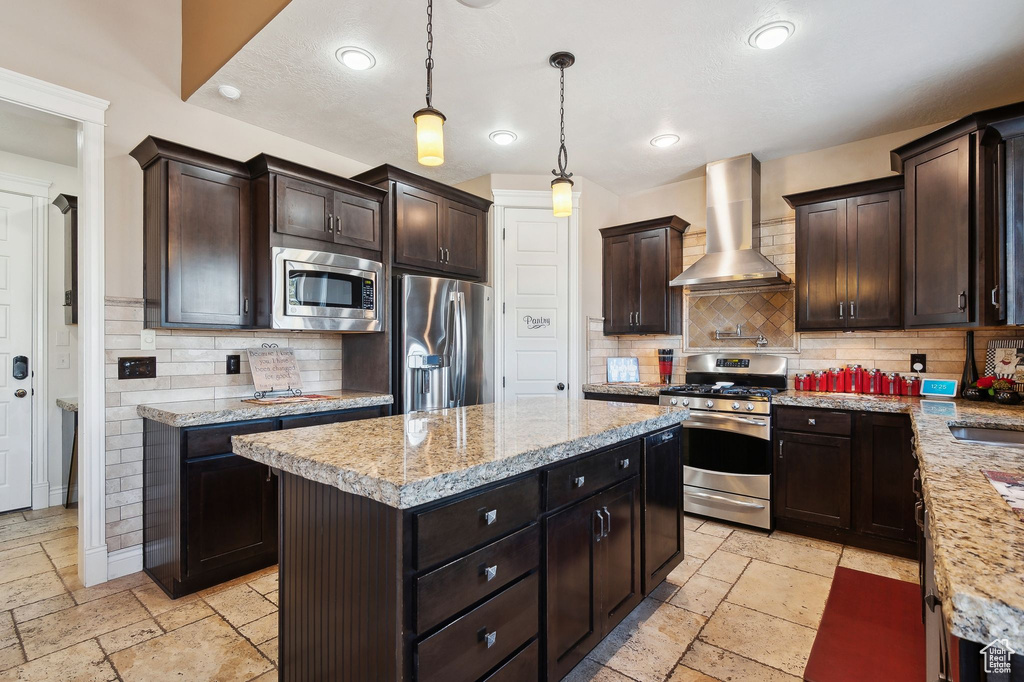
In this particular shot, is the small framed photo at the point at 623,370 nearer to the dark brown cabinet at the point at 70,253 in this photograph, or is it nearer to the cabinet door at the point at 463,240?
the cabinet door at the point at 463,240

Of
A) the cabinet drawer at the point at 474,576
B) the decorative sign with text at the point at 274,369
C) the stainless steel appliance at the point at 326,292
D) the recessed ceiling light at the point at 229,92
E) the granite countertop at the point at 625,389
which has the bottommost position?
the cabinet drawer at the point at 474,576

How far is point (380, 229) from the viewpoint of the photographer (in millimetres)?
3543

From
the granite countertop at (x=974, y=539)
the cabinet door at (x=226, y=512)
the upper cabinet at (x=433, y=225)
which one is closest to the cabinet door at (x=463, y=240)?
the upper cabinet at (x=433, y=225)

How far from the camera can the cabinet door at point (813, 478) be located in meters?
3.14

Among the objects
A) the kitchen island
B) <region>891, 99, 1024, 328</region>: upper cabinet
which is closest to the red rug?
the kitchen island

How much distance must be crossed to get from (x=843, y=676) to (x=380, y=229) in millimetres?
3390

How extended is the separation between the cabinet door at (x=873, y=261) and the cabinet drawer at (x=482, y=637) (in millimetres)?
3079

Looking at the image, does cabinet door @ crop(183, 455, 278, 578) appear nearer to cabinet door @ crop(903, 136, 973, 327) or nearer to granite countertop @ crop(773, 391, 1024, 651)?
granite countertop @ crop(773, 391, 1024, 651)

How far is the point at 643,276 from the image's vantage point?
4.41 metres

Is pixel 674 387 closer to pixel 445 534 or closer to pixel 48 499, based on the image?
pixel 445 534

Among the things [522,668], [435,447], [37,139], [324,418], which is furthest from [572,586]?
[37,139]

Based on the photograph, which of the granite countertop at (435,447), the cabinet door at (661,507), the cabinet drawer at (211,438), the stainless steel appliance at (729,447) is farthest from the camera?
the stainless steel appliance at (729,447)

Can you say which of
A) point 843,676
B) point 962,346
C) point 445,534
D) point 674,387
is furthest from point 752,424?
point 445,534

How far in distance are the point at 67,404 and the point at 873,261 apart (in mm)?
5732
